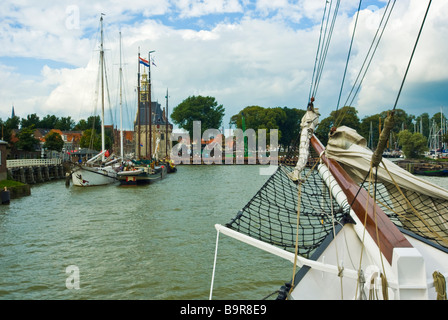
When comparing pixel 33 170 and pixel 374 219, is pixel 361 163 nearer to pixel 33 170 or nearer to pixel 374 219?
pixel 374 219

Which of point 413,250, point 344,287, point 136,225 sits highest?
point 413,250

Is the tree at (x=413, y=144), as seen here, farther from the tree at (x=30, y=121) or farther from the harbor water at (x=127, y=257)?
the tree at (x=30, y=121)

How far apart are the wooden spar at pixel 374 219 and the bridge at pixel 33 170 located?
2676 centimetres

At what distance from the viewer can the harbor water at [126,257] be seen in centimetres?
741

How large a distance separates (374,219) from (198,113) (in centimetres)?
6917

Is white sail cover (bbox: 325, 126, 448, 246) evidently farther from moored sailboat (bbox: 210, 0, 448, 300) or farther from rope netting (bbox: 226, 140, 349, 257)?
rope netting (bbox: 226, 140, 349, 257)

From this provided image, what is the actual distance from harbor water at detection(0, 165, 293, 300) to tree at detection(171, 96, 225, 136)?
186ft

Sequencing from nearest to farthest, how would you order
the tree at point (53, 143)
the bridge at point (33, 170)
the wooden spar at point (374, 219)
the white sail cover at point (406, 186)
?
the wooden spar at point (374, 219) → the white sail cover at point (406, 186) → the bridge at point (33, 170) → the tree at point (53, 143)

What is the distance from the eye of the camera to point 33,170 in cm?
3166

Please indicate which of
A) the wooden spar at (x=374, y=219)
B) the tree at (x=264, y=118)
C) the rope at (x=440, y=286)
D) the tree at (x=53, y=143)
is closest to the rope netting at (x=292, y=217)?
the wooden spar at (x=374, y=219)

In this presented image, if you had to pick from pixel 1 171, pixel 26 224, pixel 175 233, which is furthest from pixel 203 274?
pixel 1 171

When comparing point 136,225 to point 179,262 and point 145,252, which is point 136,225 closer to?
point 145,252

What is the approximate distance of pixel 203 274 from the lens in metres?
8.20

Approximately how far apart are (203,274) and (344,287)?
15.0 ft
